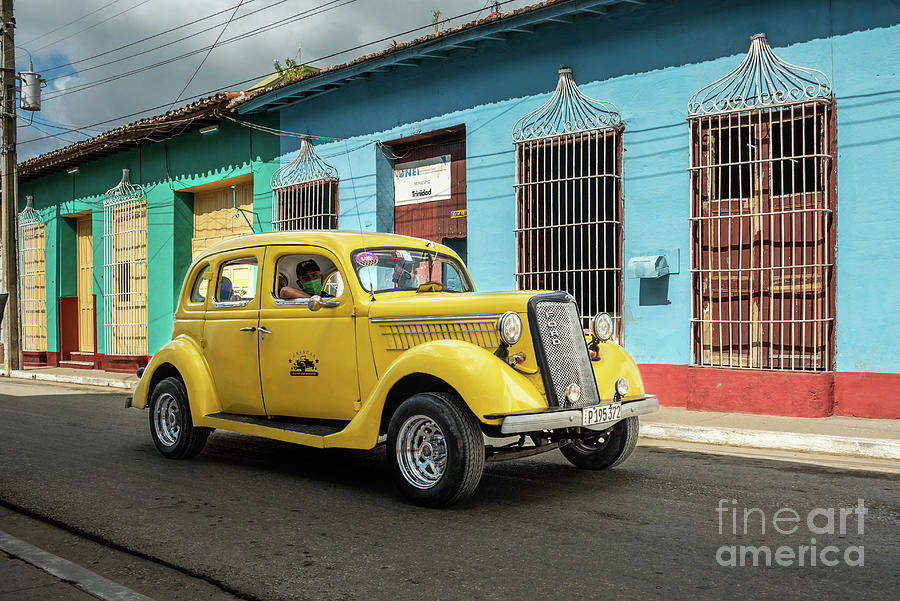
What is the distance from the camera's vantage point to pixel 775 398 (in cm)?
930

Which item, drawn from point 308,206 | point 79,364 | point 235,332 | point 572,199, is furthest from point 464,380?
point 79,364

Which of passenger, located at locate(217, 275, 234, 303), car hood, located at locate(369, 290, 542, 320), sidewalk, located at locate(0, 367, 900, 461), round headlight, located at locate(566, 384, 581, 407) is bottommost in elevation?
sidewalk, located at locate(0, 367, 900, 461)

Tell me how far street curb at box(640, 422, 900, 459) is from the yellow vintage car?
234 centimetres

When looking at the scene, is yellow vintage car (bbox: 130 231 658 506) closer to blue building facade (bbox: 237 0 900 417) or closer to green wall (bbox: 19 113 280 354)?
blue building facade (bbox: 237 0 900 417)

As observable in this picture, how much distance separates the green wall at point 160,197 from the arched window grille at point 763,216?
346 inches

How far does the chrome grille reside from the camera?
522cm

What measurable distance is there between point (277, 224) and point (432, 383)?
10982 mm

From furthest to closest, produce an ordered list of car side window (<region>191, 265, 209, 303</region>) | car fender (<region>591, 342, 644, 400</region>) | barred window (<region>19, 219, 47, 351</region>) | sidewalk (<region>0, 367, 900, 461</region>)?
barred window (<region>19, 219, 47, 351</region>), sidewalk (<region>0, 367, 900, 461</region>), car side window (<region>191, 265, 209, 303</region>), car fender (<region>591, 342, 644, 400</region>)

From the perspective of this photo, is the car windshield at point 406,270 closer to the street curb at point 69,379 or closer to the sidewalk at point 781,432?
the sidewalk at point 781,432

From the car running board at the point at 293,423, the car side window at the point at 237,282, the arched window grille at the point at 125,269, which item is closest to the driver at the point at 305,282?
the car side window at the point at 237,282

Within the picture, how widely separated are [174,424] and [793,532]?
502cm

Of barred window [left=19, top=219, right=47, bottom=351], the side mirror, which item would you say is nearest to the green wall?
barred window [left=19, top=219, right=47, bottom=351]

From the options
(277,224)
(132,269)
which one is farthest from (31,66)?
(277,224)

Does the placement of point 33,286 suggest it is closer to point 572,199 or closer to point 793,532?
point 572,199
